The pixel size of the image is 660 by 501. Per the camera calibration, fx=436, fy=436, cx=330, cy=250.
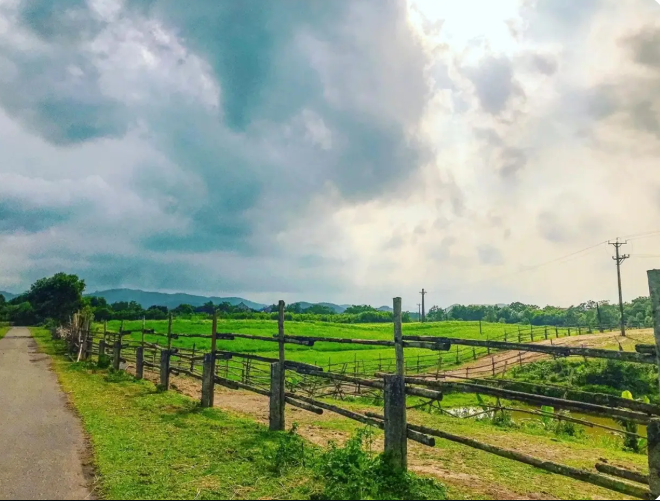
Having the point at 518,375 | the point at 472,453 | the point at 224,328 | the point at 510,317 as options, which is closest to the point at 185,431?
the point at 472,453

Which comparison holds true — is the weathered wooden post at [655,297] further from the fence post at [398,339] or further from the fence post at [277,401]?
the fence post at [277,401]

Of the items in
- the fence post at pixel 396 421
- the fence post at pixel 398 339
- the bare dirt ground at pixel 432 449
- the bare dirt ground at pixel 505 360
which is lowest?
the bare dirt ground at pixel 505 360

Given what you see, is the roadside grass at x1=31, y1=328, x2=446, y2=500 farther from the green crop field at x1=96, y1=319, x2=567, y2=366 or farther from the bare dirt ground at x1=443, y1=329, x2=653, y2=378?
the bare dirt ground at x1=443, y1=329, x2=653, y2=378

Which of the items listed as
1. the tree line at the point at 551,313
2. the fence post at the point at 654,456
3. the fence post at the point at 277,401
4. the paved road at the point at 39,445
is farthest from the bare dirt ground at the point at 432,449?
the tree line at the point at 551,313

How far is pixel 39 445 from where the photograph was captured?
719 cm

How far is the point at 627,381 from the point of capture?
2581 centimetres

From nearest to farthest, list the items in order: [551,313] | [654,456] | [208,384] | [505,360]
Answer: [654,456], [208,384], [505,360], [551,313]

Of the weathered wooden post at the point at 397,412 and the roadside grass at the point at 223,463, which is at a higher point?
the weathered wooden post at the point at 397,412

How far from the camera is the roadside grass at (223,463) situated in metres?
4.82

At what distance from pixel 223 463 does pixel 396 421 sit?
2.41 m

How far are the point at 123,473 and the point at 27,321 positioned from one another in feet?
312

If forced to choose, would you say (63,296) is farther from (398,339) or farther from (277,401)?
(398,339)

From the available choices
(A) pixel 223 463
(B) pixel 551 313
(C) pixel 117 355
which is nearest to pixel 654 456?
(A) pixel 223 463

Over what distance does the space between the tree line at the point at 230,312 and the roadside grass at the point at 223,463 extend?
2695 mm
